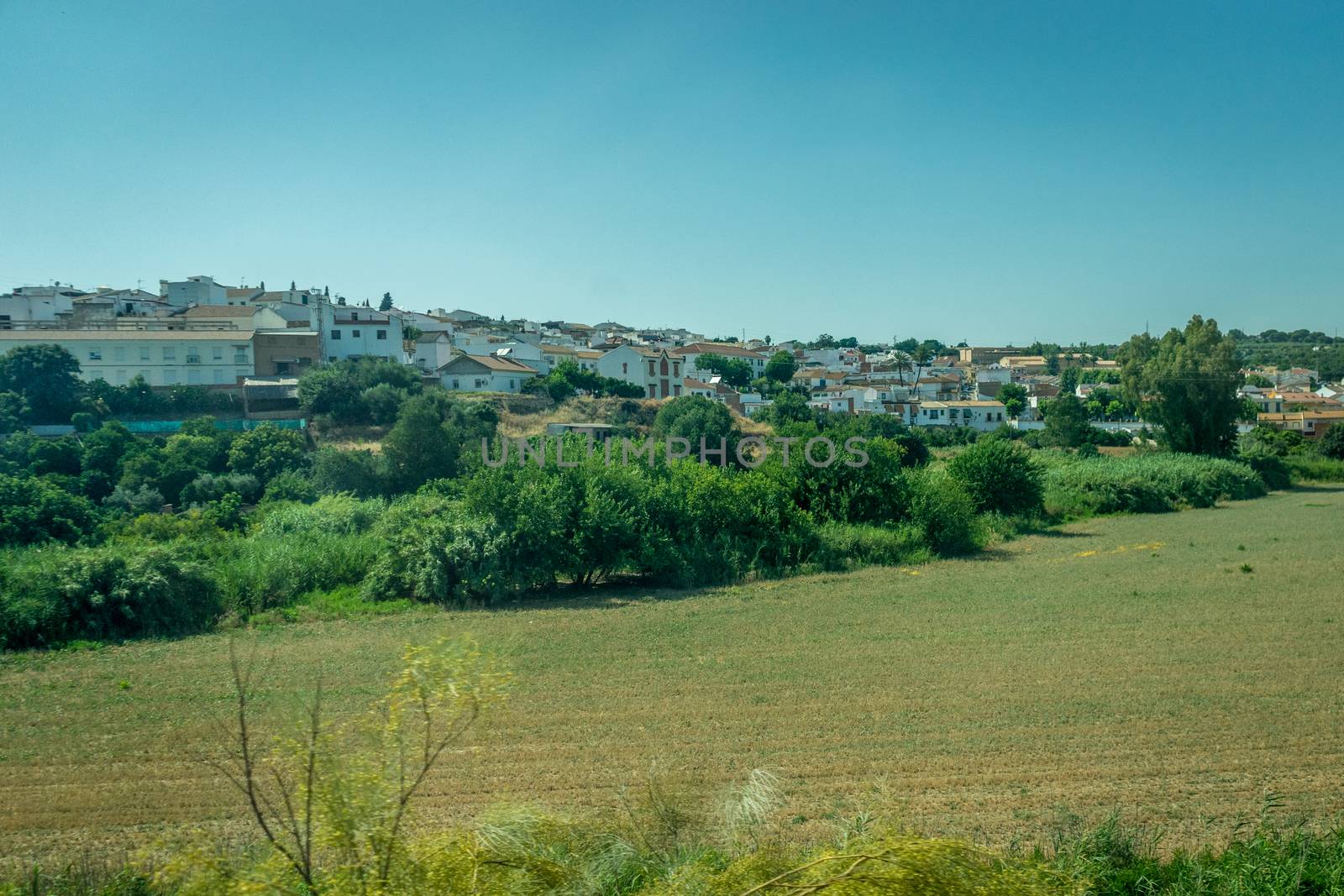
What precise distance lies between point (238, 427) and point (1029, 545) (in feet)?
95.4

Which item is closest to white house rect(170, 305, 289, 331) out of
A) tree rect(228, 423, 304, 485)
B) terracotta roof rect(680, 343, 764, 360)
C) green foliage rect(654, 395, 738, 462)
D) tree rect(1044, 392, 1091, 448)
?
tree rect(228, 423, 304, 485)

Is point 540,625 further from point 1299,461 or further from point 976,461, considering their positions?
point 1299,461

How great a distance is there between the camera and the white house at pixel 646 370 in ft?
177

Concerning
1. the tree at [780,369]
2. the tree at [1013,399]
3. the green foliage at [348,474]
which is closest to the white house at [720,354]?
the tree at [780,369]

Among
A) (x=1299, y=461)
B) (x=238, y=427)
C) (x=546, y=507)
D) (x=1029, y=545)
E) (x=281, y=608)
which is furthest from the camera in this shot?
(x=1299, y=461)

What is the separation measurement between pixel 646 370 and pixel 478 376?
1206cm

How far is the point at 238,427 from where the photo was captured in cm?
3409

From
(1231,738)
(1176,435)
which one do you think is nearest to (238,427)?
(1231,738)

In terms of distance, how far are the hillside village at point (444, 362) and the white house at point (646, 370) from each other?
0.08 m

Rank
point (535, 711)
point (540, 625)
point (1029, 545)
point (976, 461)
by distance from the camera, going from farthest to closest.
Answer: point (976, 461) → point (1029, 545) → point (540, 625) → point (535, 711)

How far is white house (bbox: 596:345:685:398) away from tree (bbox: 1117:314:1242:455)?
85.5 ft

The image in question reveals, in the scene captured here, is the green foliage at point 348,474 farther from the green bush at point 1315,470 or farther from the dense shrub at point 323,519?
the green bush at point 1315,470

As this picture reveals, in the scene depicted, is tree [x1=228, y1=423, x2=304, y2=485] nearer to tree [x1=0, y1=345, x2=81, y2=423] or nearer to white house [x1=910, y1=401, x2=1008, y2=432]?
tree [x1=0, y1=345, x2=81, y2=423]

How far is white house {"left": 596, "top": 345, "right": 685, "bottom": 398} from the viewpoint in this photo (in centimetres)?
5381
